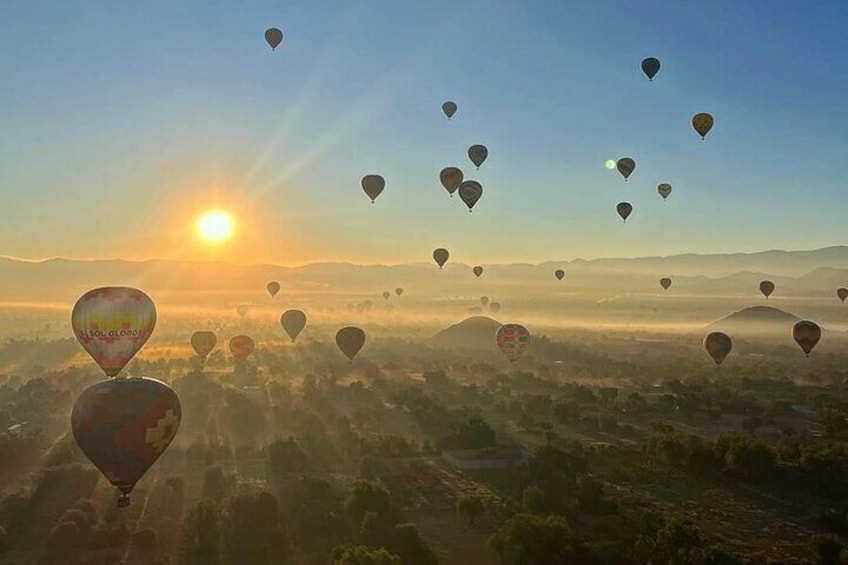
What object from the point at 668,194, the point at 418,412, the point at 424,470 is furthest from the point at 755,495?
the point at 668,194

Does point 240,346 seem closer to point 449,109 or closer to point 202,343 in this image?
point 202,343

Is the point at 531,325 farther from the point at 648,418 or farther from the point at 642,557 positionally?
the point at 642,557

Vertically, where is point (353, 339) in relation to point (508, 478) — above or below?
above

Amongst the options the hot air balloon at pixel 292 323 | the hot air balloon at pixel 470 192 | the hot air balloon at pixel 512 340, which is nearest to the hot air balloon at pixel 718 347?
the hot air balloon at pixel 512 340

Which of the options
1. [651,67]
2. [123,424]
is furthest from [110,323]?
[651,67]

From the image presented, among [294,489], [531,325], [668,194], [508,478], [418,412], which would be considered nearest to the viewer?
[294,489]

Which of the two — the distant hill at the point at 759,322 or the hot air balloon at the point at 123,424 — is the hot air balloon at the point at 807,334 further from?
the distant hill at the point at 759,322

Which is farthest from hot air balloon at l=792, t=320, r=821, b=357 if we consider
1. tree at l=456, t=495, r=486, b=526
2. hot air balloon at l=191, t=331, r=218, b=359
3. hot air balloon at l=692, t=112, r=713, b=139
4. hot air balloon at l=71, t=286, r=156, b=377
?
hot air balloon at l=71, t=286, r=156, b=377
